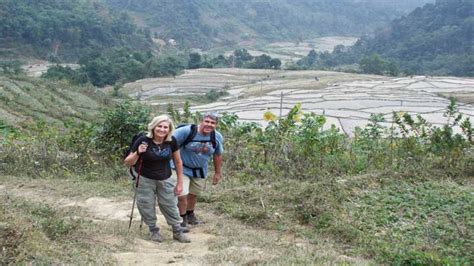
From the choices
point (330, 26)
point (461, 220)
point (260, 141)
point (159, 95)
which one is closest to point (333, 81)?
point (159, 95)

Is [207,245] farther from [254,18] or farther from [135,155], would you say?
[254,18]

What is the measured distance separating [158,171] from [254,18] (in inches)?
3083

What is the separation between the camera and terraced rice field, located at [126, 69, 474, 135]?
20.0 meters

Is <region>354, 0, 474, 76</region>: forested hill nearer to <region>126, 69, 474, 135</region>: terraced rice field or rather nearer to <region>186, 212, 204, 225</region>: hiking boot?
<region>126, 69, 474, 135</region>: terraced rice field

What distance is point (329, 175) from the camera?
5.60m

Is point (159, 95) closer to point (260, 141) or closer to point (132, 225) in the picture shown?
point (260, 141)

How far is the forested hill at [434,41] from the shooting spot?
4474 cm

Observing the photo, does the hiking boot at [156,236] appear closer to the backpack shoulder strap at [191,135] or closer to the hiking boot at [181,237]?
the hiking boot at [181,237]

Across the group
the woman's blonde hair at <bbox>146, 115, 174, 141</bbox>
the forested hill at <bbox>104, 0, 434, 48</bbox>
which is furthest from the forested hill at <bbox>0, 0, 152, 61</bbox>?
the woman's blonde hair at <bbox>146, 115, 174, 141</bbox>

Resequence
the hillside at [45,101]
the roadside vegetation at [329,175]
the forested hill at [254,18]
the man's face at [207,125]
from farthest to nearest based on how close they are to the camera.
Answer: the forested hill at [254,18] < the hillside at [45,101] < the man's face at [207,125] < the roadside vegetation at [329,175]

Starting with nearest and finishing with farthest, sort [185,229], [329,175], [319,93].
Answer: [185,229], [329,175], [319,93]

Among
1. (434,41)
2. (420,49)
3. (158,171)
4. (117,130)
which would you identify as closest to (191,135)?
(158,171)

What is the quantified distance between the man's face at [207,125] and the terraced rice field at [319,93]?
11429 millimetres

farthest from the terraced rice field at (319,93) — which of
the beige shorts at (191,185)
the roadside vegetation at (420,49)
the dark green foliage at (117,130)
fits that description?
the beige shorts at (191,185)
